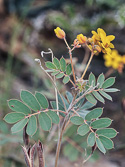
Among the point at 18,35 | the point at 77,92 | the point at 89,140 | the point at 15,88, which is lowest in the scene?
the point at 89,140

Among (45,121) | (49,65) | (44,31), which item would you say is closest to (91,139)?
(45,121)

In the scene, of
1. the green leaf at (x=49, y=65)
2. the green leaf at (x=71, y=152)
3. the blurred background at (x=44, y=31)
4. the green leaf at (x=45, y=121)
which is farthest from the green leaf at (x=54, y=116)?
the blurred background at (x=44, y=31)

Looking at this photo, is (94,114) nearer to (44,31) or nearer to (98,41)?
(98,41)

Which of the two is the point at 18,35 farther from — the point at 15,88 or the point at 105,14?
the point at 105,14

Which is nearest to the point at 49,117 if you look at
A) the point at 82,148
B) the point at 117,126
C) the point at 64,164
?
the point at 82,148

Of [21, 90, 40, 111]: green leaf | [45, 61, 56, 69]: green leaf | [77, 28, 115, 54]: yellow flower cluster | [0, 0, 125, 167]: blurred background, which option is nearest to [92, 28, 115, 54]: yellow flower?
[77, 28, 115, 54]: yellow flower cluster

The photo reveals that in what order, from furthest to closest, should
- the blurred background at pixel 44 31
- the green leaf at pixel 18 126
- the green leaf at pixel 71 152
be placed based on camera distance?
the blurred background at pixel 44 31, the green leaf at pixel 71 152, the green leaf at pixel 18 126

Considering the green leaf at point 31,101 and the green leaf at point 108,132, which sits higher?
the green leaf at point 31,101

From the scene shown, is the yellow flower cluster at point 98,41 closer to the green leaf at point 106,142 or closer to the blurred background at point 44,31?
the green leaf at point 106,142
